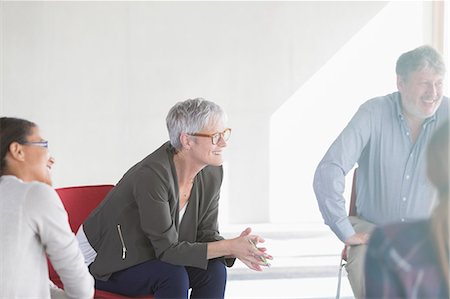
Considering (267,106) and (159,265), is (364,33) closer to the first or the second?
(267,106)

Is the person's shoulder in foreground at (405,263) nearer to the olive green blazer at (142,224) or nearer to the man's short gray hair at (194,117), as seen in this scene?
the olive green blazer at (142,224)

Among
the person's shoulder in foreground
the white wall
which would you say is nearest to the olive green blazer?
the person's shoulder in foreground

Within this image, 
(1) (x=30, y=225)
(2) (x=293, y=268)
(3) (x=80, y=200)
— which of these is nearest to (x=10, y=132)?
(1) (x=30, y=225)

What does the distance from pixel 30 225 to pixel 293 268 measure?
3326 mm

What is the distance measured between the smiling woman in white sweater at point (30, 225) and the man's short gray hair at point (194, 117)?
0.79m

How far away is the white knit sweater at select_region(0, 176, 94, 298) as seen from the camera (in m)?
1.79

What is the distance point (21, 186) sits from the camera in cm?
181

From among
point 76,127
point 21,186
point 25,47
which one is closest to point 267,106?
point 76,127

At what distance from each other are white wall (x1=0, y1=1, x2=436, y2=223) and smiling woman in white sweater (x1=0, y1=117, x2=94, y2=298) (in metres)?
3.72

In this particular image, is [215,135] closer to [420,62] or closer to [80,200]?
[80,200]

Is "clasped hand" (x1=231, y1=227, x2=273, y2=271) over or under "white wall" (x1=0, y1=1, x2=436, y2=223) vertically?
under

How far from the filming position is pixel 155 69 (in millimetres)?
→ 5750

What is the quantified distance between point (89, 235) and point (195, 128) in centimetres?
54

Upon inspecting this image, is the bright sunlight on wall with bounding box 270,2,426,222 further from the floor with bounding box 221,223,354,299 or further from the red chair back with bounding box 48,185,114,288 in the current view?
the red chair back with bounding box 48,185,114,288
